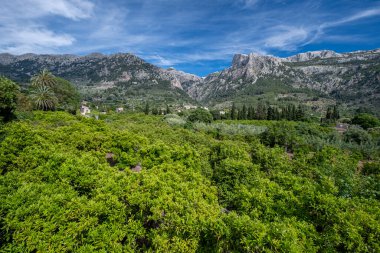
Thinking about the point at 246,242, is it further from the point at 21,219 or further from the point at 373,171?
the point at 373,171

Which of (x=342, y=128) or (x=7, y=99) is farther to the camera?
(x=342, y=128)

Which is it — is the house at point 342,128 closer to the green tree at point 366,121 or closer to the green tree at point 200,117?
the green tree at point 366,121

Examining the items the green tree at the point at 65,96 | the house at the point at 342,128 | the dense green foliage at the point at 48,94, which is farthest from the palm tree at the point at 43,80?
the house at the point at 342,128

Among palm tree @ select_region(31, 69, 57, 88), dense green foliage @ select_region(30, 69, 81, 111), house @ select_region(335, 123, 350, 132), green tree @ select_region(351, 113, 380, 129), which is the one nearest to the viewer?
dense green foliage @ select_region(30, 69, 81, 111)

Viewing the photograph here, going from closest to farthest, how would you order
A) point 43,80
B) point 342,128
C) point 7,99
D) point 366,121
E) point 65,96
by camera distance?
point 7,99 → point 43,80 → point 65,96 → point 342,128 → point 366,121

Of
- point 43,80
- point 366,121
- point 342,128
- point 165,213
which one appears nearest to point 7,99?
point 43,80

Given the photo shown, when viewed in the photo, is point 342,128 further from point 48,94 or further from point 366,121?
point 48,94

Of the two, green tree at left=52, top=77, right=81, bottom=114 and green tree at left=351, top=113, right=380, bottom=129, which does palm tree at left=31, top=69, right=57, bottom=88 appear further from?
green tree at left=351, top=113, right=380, bottom=129

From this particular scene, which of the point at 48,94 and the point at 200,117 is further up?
the point at 48,94

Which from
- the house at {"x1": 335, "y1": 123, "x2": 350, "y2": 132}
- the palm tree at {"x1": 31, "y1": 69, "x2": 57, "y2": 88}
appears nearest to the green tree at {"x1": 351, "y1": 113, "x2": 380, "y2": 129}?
the house at {"x1": 335, "y1": 123, "x2": 350, "y2": 132}

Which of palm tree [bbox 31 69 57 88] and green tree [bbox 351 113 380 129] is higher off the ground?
palm tree [bbox 31 69 57 88]

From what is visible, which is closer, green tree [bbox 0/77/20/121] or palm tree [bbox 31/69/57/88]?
green tree [bbox 0/77/20/121]

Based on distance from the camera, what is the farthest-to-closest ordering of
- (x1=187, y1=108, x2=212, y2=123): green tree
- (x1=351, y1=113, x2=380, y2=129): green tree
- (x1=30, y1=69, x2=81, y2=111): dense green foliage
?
(x1=187, y1=108, x2=212, y2=123): green tree < (x1=351, y1=113, x2=380, y2=129): green tree < (x1=30, y1=69, x2=81, y2=111): dense green foliage

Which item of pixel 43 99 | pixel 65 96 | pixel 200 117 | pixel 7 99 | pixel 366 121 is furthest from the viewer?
pixel 200 117
